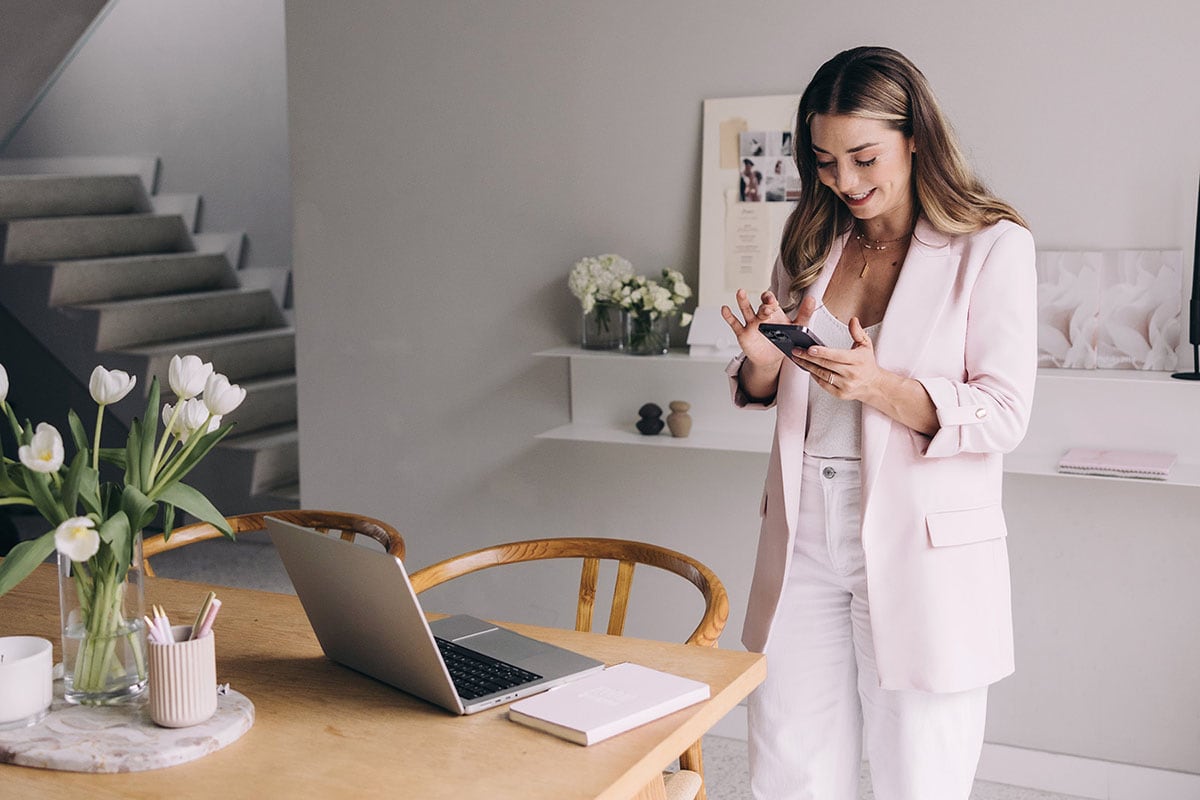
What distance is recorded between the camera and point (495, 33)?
3.56 meters

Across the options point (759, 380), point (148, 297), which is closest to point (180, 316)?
point (148, 297)

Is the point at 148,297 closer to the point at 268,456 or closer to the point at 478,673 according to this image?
the point at 268,456

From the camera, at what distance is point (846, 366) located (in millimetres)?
1898

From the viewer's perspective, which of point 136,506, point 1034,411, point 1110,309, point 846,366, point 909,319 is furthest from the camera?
point 1034,411

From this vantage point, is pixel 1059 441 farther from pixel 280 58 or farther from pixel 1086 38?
pixel 280 58

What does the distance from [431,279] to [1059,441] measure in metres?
1.86

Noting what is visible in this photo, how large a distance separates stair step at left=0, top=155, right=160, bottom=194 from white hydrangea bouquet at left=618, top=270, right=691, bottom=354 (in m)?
4.08

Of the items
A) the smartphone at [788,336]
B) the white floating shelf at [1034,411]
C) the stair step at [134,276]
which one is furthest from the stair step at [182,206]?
the smartphone at [788,336]

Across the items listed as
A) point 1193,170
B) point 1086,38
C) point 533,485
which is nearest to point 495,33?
point 533,485

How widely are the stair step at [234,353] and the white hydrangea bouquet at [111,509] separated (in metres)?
4.22

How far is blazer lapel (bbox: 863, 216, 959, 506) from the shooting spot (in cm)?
199

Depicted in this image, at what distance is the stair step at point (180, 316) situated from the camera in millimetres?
5695

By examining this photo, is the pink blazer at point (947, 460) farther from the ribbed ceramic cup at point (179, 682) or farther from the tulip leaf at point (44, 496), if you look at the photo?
the tulip leaf at point (44, 496)

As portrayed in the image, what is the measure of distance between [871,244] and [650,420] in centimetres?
127
